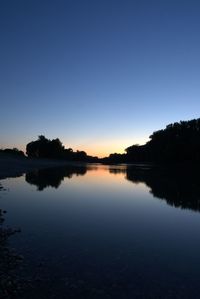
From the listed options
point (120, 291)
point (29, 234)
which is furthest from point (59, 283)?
point (29, 234)

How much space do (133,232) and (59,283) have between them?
7.36m

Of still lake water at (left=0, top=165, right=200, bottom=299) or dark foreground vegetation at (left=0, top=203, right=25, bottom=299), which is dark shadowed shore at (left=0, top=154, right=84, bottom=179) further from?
dark foreground vegetation at (left=0, top=203, right=25, bottom=299)

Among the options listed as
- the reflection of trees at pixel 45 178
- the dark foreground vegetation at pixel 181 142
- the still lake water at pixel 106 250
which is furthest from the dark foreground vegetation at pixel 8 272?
the dark foreground vegetation at pixel 181 142

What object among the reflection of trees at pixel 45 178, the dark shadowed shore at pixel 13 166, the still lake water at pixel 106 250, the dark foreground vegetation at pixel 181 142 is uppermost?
the dark foreground vegetation at pixel 181 142

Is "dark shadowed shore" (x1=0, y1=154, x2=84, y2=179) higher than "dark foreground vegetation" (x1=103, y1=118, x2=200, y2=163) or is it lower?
lower

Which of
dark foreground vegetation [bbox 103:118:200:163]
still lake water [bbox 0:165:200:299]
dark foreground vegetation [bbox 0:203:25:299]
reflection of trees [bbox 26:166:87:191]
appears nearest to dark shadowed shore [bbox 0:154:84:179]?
reflection of trees [bbox 26:166:87:191]

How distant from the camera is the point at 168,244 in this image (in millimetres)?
14328

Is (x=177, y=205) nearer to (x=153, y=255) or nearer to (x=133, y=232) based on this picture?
(x=133, y=232)

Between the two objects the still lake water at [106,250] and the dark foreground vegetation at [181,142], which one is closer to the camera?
the still lake water at [106,250]

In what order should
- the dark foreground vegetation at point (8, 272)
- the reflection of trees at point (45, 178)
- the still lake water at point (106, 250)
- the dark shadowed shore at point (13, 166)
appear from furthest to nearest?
1. the dark shadowed shore at point (13, 166)
2. the reflection of trees at point (45, 178)
3. the still lake water at point (106, 250)
4. the dark foreground vegetation at point (8, 272)

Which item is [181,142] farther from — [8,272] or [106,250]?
[8,272]

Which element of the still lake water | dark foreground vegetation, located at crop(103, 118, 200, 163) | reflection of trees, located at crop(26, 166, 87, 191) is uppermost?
dark foreground vegetation, located at crop(103, 118, 200, 163)

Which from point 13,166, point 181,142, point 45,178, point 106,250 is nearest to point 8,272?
point 106,250

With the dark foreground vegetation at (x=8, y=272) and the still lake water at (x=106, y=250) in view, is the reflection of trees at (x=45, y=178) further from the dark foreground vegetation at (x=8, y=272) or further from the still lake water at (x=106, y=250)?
the dark foreground vegetation at (x=8, y=272)
